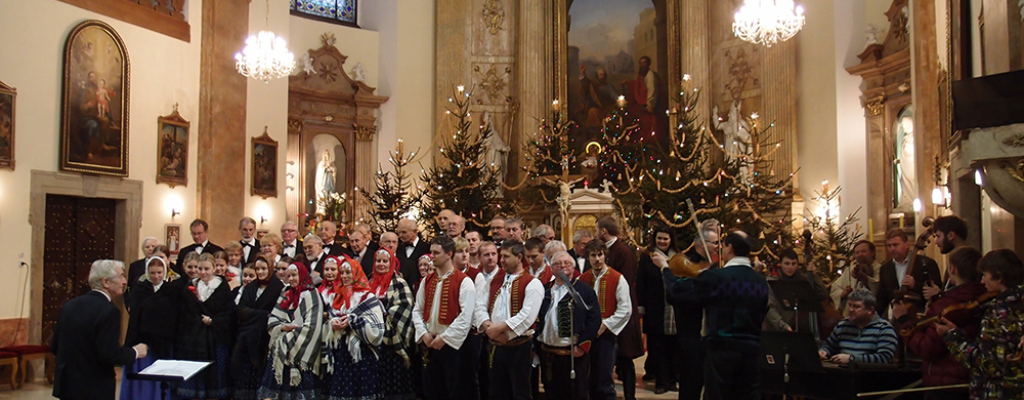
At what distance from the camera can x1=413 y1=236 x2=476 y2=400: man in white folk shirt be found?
7698 millimetres

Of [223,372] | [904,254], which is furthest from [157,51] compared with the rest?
[904,254]

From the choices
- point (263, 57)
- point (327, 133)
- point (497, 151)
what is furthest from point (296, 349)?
point (497, 151)

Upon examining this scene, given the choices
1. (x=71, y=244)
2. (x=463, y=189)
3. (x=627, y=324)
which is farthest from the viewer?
(x=463, y=189)

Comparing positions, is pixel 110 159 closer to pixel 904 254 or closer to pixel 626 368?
pixel 626 368

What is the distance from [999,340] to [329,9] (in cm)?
1763

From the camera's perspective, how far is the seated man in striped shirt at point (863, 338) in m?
6.82

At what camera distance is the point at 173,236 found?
14211 millimetres

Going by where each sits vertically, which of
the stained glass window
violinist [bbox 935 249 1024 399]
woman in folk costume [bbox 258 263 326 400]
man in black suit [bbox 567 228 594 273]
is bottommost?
woman in folk costume [bbox 258 263 326 400]

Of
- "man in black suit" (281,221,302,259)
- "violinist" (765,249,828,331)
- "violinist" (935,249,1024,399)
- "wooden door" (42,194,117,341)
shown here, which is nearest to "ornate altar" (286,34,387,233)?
"wooden door" (42,194,117,341)

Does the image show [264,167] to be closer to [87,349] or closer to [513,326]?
[513,326]

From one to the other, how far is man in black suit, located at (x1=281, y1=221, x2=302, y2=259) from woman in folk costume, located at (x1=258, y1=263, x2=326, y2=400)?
2.06m

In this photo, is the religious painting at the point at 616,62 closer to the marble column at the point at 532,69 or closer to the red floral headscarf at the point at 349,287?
the marble column at the point at 532,69

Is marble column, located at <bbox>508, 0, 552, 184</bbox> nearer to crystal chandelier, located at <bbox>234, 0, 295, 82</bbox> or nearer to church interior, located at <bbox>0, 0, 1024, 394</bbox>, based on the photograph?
church interior, located at <bbox>0, 0, 1024, 394</bbox>

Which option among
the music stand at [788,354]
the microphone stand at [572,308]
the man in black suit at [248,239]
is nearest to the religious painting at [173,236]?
the man in black suit at [248,239]
